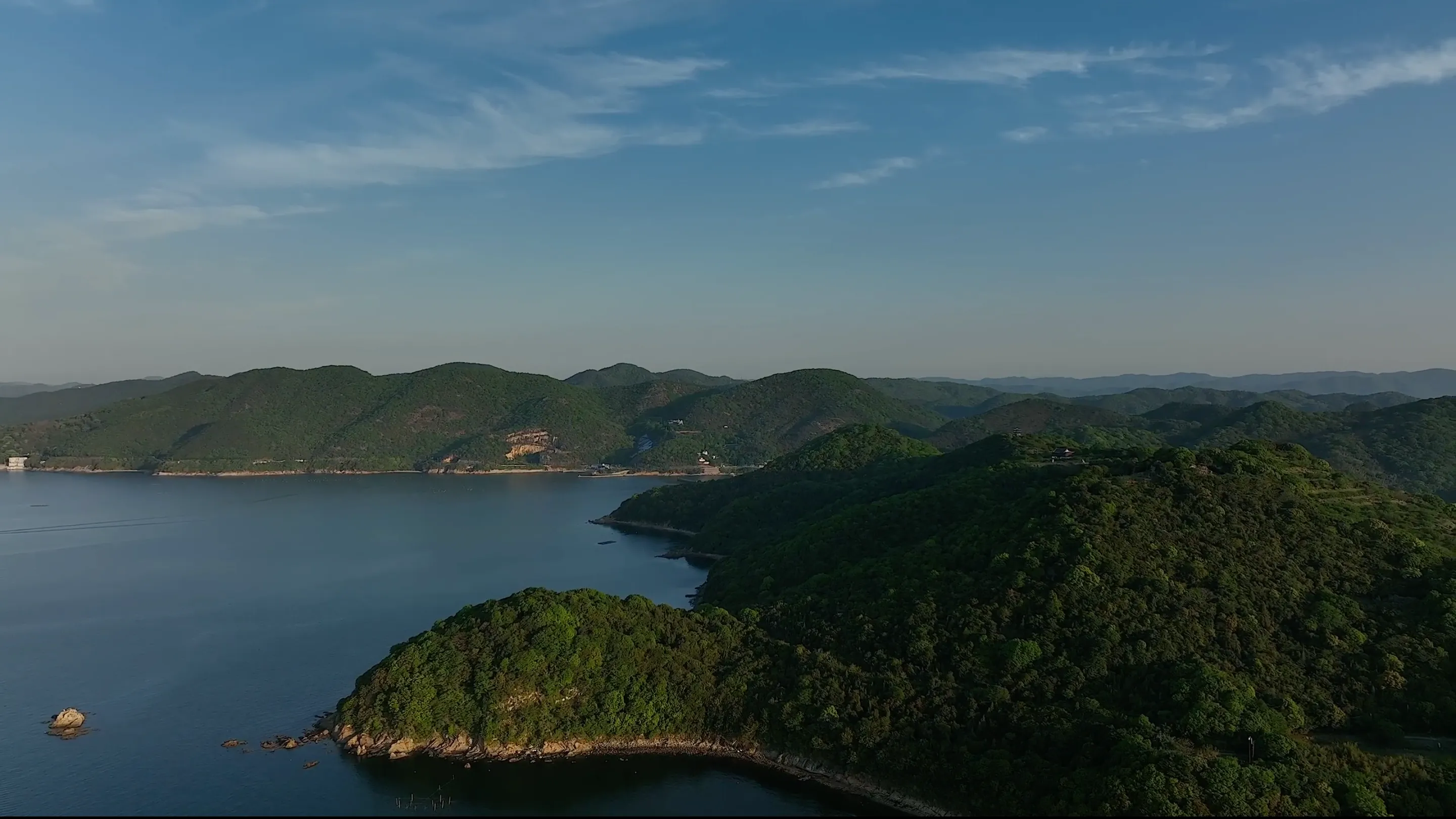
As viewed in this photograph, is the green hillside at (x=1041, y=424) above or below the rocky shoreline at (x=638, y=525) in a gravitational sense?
above

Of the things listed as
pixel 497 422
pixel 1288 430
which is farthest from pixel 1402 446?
pixel 497 422

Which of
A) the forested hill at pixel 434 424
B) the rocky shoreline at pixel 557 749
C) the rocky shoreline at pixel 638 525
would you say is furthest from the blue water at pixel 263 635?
the forested hill at pixel 434 424

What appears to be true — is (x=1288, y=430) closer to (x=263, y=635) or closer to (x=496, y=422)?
(x=263, y=635)

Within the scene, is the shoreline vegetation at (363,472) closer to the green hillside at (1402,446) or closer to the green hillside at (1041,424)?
the green hillside at (1041,424)

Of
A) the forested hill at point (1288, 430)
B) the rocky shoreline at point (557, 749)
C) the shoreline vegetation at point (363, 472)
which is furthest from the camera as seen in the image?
the shoreline vegetation at point (363, 472)

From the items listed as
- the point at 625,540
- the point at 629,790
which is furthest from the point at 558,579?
the point at 629,790

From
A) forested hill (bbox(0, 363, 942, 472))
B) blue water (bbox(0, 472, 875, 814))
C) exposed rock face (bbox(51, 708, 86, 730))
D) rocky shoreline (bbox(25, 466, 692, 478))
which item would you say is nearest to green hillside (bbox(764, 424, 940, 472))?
blue water (bbox(0, 472, 875, 814))

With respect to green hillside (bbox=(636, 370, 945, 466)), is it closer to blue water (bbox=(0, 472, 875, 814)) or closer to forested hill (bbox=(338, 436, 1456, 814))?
blue water (bbox=(0, 472, 875, 814))

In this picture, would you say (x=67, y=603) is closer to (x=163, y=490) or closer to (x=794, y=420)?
(x=163, y=490)
